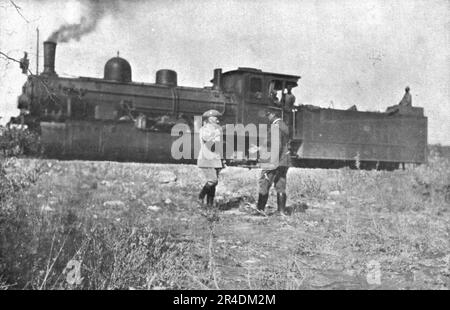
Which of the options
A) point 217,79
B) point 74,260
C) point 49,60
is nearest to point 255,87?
point 217,79

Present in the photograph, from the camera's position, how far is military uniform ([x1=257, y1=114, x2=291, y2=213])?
271 inches

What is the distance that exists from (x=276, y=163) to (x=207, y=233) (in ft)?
6.33

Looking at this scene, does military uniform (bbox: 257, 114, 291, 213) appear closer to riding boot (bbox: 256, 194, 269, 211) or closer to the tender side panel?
riding boot (bbox: 256, 194, 269, 211)

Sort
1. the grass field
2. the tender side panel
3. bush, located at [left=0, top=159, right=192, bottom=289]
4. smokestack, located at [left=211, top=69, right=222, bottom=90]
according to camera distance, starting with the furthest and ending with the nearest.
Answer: the tender side panel → smokestack, located at [left=211, top=69, right=222, bottom=90] → the grass field → bush, located at [left=0, top=159, right=192, bottom=289]

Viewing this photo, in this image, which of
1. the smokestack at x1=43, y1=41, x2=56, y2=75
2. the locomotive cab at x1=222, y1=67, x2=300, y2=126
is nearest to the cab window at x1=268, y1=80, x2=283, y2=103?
the locomotive cab at x1=222, y1=67, x2=300, y2=126

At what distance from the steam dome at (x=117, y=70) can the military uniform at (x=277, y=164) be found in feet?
23.4

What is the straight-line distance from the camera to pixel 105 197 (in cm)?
742

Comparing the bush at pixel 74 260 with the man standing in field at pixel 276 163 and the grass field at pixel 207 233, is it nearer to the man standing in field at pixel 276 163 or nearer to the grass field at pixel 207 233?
the grass field at pixel 207 233

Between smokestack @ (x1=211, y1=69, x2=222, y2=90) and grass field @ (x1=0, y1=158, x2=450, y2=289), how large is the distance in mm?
4667

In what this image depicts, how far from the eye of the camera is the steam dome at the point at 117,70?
12.8 m

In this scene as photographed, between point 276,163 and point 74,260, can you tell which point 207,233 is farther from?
point 74,260

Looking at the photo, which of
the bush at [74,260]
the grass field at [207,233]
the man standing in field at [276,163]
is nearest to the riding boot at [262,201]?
the man standing in field at [276,163]
